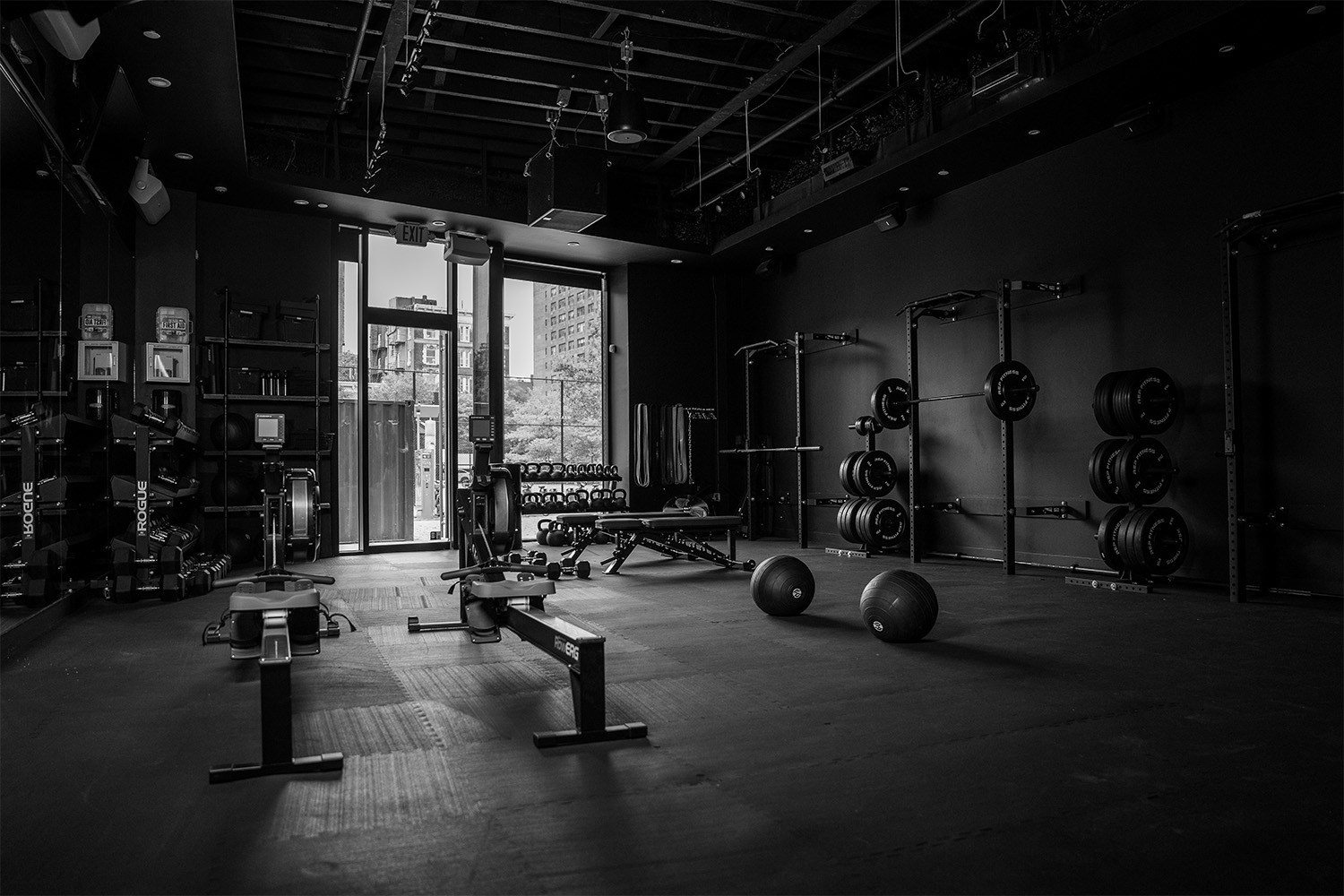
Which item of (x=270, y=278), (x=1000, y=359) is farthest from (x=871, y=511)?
(x=270, y=278)

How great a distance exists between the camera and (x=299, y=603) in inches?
131

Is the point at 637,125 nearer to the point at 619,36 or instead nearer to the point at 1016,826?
the point at 619,36

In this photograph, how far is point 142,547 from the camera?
18.5 ft

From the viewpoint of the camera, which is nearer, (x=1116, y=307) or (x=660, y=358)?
(x=1116, y=307)

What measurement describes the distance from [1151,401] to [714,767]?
451cm

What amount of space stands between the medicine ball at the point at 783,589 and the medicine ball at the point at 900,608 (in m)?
0.65

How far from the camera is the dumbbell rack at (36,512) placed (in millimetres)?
4727

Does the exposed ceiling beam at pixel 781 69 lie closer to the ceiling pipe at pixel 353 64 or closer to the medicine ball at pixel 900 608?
the ceiling pipe at pixel 353 64

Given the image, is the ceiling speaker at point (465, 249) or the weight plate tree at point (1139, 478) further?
the ceiling speaker at point (465, 249)

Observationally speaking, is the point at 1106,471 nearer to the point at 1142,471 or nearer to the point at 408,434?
the point at 1142,471

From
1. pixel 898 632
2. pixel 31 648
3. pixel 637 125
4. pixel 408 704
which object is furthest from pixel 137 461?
pixel 898 632

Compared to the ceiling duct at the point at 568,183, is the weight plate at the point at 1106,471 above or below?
below

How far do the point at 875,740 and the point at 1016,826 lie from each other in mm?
674

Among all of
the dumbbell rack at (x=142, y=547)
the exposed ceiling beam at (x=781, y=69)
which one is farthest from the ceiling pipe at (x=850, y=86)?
the dumbbell rack at (x=142, y=547)
